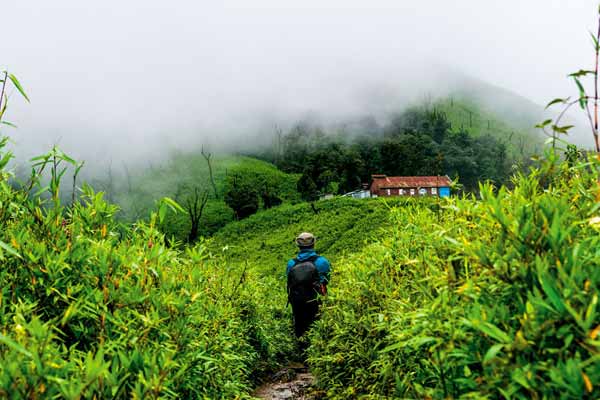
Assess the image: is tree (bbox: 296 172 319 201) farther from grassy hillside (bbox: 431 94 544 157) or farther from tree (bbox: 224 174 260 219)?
grassy hillside (bbox: 431 94 544 157)

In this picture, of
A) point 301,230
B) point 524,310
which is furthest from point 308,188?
point 524,310

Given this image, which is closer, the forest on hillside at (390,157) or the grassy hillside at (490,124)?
the forest on hillside at (390,157)

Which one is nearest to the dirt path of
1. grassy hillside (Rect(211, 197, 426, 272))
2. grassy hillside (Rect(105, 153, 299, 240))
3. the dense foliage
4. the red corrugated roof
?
the dense foliage

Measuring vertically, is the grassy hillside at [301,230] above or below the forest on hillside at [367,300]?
below

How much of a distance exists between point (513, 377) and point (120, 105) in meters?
215

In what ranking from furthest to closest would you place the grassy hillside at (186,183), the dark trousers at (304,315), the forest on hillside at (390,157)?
1. the grassy hillside at (186,183)
2. the forest on hillside at (390,157)
3. the dark trousers at (304,315)

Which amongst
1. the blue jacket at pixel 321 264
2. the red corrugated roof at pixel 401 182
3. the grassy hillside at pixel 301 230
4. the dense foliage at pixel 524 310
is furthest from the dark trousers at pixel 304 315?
the red corrugated roof at pixel 401 182

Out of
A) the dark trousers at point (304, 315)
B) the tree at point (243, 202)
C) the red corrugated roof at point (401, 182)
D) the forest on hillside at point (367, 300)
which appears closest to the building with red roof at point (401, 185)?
the red corrugated roof at point (401, 182)

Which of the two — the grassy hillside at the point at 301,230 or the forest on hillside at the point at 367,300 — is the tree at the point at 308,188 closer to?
the grassy hillside at the point at 301,230

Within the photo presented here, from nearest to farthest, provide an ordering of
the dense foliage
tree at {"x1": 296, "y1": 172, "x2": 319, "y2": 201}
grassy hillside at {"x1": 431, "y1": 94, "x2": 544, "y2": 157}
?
the dense foliage < tree at {"x1": 296, "y1": 172, "x2": 319, "y2": 201} < grassy hillside at {"x1": 431, "y1": 94, "x2": 544, "y2": 157}

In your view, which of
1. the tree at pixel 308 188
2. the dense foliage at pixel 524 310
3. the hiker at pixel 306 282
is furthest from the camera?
the tree at pixel 308 188

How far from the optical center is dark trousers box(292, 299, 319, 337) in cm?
980

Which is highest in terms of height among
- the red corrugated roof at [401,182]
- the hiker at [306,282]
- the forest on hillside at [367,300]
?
the forest on hillside at [367,300]

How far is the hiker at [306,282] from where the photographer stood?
9.58 meters
